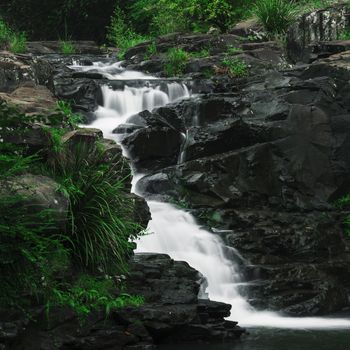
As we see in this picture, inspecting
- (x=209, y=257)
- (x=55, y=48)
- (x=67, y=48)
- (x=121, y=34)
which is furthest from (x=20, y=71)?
(x=121, y=34)

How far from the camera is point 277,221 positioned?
1093 centimetres

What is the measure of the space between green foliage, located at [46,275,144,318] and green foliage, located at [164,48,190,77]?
34.1 ft

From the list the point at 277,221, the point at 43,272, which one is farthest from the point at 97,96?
the point at 43,272

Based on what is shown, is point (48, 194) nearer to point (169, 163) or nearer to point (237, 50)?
point (169, 163)

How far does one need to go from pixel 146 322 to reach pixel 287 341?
Result: 1.75 metres

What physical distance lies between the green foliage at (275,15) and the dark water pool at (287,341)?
11.7 m

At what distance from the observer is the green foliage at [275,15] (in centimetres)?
1797

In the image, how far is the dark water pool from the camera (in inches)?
283

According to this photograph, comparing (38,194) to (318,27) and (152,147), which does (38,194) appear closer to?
(152,147)

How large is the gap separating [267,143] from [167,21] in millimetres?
12326

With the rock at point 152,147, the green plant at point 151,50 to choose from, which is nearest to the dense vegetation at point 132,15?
the green plant at point 151,50

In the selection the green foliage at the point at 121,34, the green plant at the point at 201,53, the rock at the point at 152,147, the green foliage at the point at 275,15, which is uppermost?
the green foliage at the point at 275,15

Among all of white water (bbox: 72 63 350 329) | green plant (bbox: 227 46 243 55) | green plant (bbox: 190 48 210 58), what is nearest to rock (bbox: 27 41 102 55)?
green plant (bbox: 190 48 210 58)

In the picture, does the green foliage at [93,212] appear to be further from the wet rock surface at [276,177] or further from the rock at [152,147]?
the rock at [152,147]
